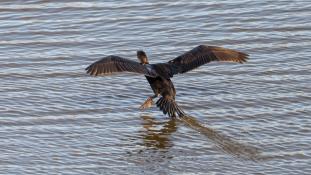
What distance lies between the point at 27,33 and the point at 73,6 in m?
1.16

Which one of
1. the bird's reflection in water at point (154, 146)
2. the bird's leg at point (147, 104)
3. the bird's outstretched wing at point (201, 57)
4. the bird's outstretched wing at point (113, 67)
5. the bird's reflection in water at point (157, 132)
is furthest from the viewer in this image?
the bird's outstretched wing at point (201, 57)

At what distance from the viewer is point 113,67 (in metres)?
10.5

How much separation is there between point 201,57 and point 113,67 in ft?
3.84

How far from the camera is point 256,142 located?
9570 mm

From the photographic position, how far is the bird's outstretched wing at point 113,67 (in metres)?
10.4

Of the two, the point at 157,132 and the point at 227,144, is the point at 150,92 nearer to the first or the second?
the point at 157,132

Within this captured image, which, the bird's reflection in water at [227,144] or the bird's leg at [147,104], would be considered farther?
the bird's leg at [147,104]

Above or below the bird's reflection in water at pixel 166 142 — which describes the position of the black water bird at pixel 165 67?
above

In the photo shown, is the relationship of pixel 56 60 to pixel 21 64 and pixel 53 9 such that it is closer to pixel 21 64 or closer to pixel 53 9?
pixel 21 64

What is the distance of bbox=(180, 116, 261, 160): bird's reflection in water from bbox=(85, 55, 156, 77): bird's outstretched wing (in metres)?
0.76

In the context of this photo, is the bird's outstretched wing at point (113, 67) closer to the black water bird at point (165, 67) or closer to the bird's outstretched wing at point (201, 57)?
the black water bird at point (165, 67)

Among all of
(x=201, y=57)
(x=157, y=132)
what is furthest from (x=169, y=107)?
(x=201, y=57)

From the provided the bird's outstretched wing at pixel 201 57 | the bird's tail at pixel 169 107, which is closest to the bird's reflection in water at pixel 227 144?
the bird's tail at pixel 169 107

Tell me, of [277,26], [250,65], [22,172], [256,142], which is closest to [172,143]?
[256,142]
